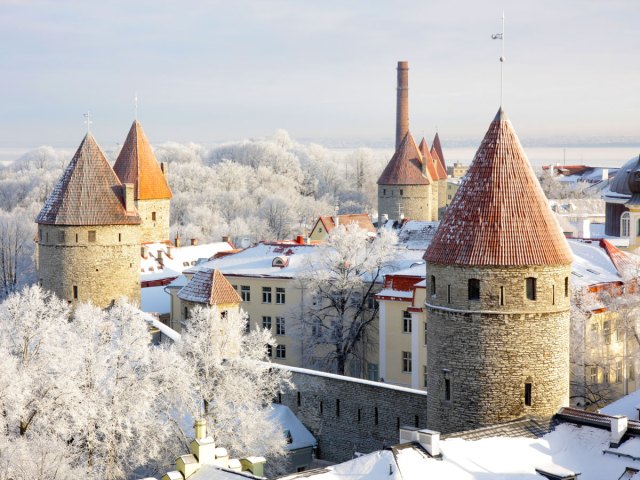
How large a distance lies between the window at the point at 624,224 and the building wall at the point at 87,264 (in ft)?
69.1

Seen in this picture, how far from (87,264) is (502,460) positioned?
72.1 feet

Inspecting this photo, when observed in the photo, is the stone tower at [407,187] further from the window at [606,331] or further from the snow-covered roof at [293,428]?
the snow-covered roof at [293,428]

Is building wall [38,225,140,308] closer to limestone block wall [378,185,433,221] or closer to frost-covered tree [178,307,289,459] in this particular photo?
frost-covered tree [178,307,289,459]

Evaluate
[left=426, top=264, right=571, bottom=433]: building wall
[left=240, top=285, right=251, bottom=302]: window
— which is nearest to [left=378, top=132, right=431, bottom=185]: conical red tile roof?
[left=240, top=285, right=251, bottom=302]: window

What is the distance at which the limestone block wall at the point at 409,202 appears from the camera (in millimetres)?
66688

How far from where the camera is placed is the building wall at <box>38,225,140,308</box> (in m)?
37.2

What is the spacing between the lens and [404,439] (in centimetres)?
1859

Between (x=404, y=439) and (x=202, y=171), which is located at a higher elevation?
(x=202, y=171)

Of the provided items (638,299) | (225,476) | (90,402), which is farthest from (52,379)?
(638,299)

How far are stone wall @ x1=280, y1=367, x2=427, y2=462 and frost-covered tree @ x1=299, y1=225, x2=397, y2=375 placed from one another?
302 inches

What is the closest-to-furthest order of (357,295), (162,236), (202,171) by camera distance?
(357,295) < (162,236) < (202,171)

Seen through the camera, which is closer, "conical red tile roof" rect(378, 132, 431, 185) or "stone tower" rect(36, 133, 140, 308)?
"stone tower" rect(36, 133, 140, 308)

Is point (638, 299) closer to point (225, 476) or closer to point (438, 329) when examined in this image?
point (438, 329)

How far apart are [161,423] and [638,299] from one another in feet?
50.6
